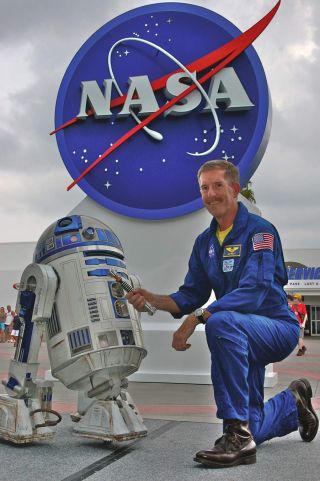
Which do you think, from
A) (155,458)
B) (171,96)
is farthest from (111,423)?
(171,96)

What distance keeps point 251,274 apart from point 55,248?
122 cm

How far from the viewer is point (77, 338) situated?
3352mm

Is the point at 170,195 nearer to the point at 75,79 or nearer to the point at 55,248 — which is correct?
the point at 75,79

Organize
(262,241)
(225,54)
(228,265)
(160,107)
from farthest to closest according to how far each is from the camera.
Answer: (160,107)
(225,54)
(228,265)
(262,241)

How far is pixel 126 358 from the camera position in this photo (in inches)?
135

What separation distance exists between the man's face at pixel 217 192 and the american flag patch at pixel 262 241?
0.24 m

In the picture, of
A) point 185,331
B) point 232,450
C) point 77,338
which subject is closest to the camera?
point 232,450

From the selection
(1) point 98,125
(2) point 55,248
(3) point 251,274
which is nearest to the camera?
(3) point 251,274

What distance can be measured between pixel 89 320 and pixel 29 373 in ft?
1.56

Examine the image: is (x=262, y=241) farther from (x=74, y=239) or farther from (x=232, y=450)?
(x=74, y=239)

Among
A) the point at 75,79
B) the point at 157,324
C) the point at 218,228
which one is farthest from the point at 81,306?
the point at 75,79

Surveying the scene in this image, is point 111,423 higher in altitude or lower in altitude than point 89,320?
lower

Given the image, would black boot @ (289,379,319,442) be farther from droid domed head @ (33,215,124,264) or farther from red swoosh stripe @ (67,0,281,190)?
red swoosh stripe @ (67,0,281,190)

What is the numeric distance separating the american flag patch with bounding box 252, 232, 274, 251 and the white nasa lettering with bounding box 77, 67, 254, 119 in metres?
3.90
